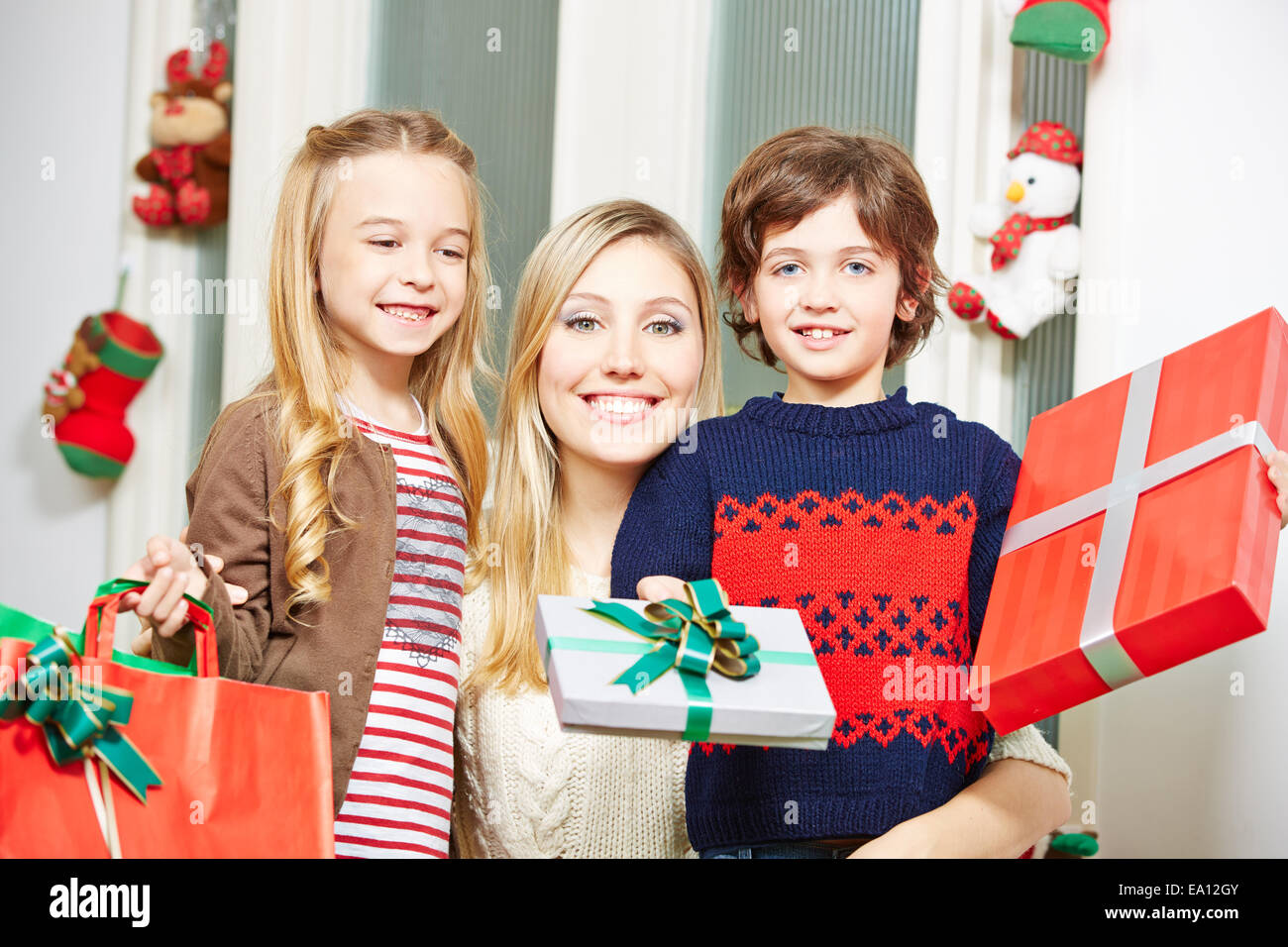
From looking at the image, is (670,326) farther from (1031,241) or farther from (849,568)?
(1031,241)

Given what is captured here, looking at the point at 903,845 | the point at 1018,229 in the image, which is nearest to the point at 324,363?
the point at 903,845

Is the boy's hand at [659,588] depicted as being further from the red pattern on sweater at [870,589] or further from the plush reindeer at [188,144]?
the plush reindeer at [188,144]

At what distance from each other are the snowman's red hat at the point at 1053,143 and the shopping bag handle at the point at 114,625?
1462 mm

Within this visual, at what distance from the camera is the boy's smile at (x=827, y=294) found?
1308mm

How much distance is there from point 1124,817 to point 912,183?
3.36ft

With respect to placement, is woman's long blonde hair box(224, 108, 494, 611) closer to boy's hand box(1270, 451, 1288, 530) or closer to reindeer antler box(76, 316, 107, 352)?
boy's hand box(1270, 451, 1288, 530)

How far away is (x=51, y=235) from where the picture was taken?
98.3 inches

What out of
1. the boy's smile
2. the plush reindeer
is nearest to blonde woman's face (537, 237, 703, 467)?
the boy's smile

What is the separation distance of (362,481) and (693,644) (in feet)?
1.58

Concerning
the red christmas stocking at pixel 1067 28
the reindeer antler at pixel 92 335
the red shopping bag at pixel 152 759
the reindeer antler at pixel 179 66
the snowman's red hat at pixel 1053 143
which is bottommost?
the red shopping bag at pixel 152 759

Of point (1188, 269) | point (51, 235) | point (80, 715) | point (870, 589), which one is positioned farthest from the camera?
point (51, 235)

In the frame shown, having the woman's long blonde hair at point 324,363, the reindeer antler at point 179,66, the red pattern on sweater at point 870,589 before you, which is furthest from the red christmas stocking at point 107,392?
the red pattern on sweater at point 870,589

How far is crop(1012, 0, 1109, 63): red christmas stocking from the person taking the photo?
6.00 feet
